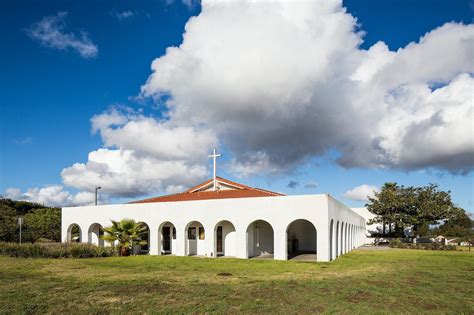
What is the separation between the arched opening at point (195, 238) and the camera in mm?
25891

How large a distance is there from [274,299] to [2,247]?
67.7 feet

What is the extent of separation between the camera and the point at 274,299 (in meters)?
10.7

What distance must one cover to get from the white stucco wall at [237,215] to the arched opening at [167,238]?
0.66 m

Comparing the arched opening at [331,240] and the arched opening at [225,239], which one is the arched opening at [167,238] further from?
the arched opening at [331,240]

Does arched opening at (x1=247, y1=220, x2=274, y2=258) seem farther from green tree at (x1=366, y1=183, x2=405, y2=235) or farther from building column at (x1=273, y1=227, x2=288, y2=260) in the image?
green tree at (x1=366, y1=183, x2=405, y2=235)

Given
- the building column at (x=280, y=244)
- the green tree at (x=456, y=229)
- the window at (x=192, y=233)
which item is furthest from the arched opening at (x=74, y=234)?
the green tree at (x=456, y=229)

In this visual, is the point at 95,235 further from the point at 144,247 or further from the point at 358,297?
Answer: the point at 358,297

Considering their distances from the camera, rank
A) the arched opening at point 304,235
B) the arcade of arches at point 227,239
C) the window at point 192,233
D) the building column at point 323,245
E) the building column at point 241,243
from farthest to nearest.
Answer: the arched opening at point 304,235 < the window at point 192,233 < the arcade of arches at point 227,239 < the building column at point 241,243 < the building column at point 323,245

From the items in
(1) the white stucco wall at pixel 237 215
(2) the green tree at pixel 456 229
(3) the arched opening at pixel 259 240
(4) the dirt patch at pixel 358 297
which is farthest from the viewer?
(2) the green tree at pixel 456 229

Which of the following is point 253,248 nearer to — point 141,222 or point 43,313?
point 141,222

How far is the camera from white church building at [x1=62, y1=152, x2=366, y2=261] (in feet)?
69.7

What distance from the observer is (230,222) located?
24.8m

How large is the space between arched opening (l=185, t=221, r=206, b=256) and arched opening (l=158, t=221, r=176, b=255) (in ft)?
3.99

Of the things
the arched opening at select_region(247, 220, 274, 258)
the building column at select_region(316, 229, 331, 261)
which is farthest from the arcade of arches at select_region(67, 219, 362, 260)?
the building column at select_region(316, 229, 331, 261)
